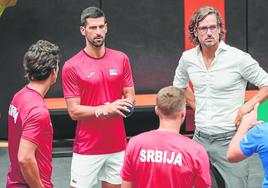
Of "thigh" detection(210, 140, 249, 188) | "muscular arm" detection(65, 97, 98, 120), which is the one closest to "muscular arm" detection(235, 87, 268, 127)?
"thigh" detection(210, 140, 249, 188)

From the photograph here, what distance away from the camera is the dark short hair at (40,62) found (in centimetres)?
404

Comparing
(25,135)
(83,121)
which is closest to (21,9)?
(83,121)

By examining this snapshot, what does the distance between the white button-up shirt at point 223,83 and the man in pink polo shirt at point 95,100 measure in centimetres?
60

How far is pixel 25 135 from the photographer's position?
151 inches

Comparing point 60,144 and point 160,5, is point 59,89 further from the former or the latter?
point 160,5

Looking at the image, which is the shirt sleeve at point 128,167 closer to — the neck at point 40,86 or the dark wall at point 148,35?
the neck at point 40,86

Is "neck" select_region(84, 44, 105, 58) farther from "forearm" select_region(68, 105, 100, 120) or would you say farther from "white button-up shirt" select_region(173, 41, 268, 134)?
"white button-up shirt" select_region(173, 41, 268, 134)

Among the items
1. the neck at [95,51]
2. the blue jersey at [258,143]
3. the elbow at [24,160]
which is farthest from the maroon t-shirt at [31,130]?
the neck at [95,51]

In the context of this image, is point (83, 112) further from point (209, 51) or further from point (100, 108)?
point (209, 51)

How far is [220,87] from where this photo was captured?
198 inches

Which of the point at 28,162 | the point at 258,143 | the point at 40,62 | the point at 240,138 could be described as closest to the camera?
the point at 258,143

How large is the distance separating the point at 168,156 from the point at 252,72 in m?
1.69

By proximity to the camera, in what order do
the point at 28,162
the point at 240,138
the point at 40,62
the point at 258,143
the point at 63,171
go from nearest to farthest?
the point at 258,143 → the point at 240,138 → the point at 28,162 → the point at 40,62 → the point at 63,171

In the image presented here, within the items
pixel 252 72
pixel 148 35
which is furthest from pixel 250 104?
pixel 148 35
